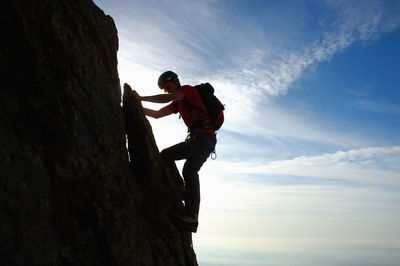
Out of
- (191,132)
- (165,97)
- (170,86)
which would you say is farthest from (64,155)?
(170,86)

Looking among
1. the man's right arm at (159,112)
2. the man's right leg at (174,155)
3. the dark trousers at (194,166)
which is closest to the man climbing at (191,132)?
the dark trousers at (194,166)

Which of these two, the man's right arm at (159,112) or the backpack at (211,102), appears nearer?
the backpack at (211,102)

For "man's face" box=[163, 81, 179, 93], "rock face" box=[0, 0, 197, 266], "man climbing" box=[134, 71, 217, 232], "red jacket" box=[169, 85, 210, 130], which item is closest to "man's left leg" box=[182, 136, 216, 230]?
"man climbing" box=[134, 71, 217, 232]

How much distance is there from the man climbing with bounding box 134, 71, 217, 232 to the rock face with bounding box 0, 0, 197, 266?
1.33 metres

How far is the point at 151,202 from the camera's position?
1192 cm

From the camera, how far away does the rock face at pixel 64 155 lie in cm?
814

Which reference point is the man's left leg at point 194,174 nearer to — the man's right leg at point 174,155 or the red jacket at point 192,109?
the red jacket at point 192,109

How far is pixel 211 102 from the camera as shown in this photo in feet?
43.1

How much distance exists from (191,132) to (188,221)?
326cm

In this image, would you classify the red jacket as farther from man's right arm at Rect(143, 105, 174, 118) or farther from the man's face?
man's right arm at Rect(143, 105, 174, 118)

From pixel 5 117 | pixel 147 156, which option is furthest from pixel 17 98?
pixel 147 156

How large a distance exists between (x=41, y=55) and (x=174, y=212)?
6544 mm

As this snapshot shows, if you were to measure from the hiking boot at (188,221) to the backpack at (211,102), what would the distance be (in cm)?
346

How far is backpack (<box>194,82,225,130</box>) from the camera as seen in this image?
13.1m
